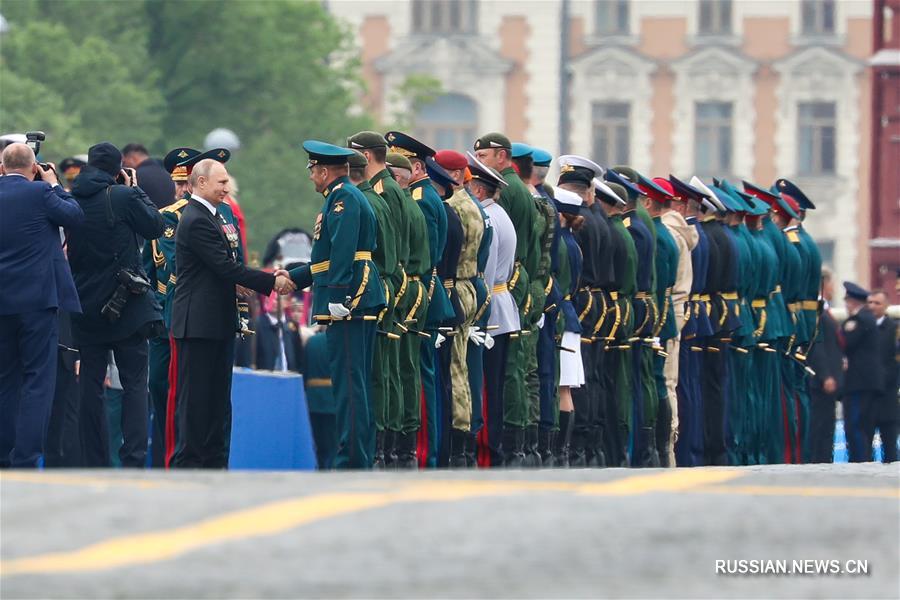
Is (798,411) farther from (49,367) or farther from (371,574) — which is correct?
(371,574)

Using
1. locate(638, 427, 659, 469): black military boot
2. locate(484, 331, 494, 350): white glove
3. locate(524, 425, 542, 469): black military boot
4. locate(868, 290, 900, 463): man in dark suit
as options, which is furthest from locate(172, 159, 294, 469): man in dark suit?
locate(868, 290, 900, 463): man in dark suit

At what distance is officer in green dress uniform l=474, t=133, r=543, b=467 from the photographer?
49.6ft

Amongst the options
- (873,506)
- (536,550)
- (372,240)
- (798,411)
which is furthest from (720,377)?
(536,550)

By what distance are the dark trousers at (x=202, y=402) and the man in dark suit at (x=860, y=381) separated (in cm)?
1037

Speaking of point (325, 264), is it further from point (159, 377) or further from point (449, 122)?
point (449, 122)

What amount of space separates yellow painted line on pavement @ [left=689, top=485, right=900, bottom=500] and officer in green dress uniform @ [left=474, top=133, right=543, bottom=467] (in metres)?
4.86

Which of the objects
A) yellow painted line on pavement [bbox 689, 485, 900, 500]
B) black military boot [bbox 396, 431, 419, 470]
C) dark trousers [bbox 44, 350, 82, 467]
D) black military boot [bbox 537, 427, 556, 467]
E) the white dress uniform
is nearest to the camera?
yellow painted line on pavement [bbox 689, 485, 900, 500]

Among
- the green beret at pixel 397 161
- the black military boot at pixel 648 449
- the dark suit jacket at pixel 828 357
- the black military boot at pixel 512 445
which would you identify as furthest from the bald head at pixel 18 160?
the dark suit jacket at pixel 828 357

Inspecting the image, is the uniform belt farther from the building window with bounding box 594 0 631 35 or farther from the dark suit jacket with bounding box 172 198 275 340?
the building window with bounding box 594 0 631 35

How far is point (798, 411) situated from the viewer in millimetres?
19625

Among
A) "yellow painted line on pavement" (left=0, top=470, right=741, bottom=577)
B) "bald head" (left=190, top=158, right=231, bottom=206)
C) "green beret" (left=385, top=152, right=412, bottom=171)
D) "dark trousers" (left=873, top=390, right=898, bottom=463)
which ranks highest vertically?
"green beret" (left=385, top=152, right=412, bottom=171)

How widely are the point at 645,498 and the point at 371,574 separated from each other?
5.96 feet

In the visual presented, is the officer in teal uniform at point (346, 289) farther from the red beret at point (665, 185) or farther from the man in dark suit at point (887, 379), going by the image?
the man in dark suit at point (887, 379)

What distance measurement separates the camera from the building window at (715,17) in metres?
68.5
